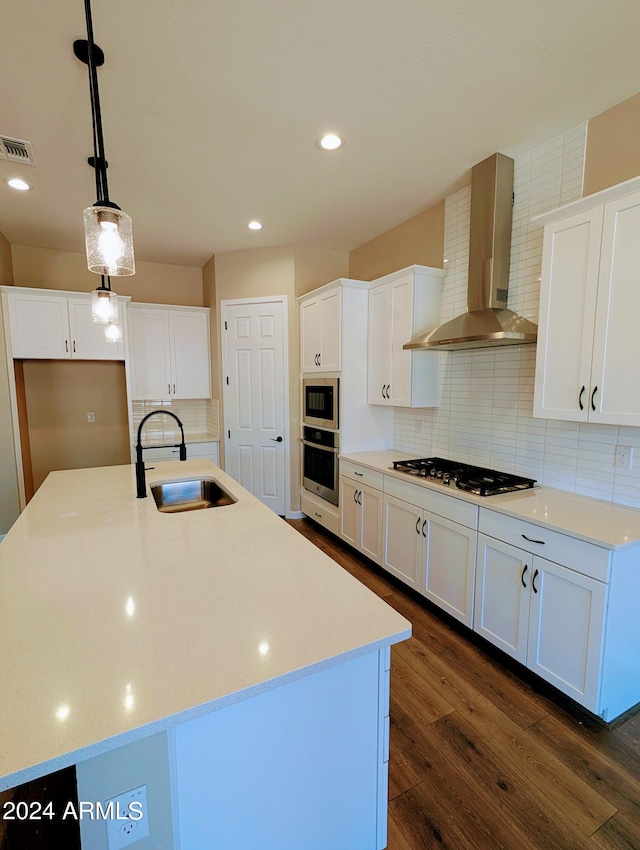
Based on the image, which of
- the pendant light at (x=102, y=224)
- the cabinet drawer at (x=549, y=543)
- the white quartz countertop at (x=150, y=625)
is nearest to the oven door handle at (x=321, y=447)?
the cabinet drawer at (x=549, y=543)

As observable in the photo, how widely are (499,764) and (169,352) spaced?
14.4ft

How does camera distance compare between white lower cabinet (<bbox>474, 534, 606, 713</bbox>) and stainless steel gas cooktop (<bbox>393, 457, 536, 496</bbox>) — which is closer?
white lower cabinet (<bbox>474, 534, 606, 713</bbox>)

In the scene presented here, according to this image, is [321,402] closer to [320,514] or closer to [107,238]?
[320,514]

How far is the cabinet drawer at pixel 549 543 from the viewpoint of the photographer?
1.65 meters

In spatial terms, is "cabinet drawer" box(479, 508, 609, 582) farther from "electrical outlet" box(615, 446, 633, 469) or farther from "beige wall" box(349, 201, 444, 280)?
"beige wall" box(349, 201, 444, 280)

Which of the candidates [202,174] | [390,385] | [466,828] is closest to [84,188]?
[202,174]

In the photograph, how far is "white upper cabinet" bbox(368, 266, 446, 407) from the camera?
301 centimetres

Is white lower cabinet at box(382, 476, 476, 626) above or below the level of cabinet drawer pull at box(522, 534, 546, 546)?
below

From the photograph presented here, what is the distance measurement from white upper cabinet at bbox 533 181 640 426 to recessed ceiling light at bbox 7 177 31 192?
10.9ft

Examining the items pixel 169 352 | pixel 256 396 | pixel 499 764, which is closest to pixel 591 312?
pixel 499 764

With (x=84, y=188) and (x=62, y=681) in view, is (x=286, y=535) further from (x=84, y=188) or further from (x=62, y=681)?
(x=84, y=188)

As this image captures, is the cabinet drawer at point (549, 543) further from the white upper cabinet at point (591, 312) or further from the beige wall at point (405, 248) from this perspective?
the beige wall at point (405, 248)

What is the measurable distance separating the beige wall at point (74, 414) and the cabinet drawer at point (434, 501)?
326 centimetres

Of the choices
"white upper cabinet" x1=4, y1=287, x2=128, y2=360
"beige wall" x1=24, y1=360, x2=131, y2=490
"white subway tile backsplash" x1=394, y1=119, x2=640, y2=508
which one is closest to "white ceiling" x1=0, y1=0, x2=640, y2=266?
"white subway tile backsplash" x1=394, y1=119, x2=640, y2=508
